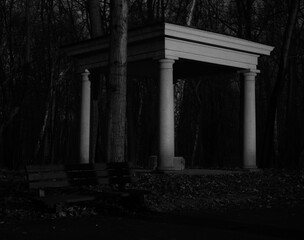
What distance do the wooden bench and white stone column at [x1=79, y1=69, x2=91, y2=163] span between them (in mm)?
7880

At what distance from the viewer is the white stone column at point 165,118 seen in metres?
15.0

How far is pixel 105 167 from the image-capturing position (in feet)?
32.3

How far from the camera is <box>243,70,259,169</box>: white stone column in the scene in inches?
683

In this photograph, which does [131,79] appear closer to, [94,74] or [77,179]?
[94,74]

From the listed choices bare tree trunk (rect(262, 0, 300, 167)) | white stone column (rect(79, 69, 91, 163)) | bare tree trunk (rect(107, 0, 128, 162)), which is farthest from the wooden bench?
bare tree trunk (rect(262, 0, 300, 167))

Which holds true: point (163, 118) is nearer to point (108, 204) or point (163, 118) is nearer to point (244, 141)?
point (244, 141)

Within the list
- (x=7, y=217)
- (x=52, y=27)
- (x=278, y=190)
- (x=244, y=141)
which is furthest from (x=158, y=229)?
(x=52, y=27)

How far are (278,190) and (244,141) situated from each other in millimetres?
4609

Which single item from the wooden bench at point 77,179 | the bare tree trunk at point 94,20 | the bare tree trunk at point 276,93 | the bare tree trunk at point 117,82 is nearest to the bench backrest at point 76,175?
the wooden bench at point 77,179

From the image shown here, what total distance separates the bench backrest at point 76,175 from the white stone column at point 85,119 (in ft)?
25.9

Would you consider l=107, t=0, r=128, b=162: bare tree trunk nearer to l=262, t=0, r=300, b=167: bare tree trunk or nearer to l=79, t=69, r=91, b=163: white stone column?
l=79, t=69, r=91, b=163: white stone column

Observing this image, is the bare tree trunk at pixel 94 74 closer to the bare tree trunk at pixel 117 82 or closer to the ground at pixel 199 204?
the ground at pixel 199 204

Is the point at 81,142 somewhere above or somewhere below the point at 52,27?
below

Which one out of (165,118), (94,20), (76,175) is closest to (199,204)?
(76,175)
